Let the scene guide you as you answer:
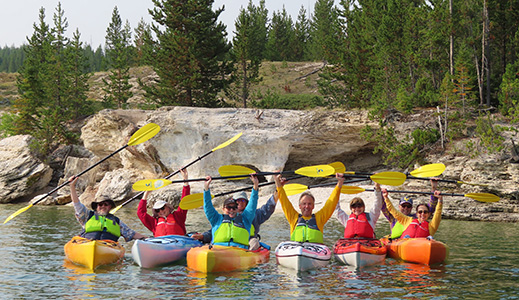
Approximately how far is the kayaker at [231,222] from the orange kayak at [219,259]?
0.17 meters

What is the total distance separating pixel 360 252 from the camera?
23.9 ft

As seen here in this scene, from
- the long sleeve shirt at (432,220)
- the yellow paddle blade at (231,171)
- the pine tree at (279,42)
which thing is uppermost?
the pine tree at (279,42)

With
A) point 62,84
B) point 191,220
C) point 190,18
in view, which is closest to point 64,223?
point 191,220

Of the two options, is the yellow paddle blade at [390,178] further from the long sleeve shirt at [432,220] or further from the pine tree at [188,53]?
the pine tree at [188,53]

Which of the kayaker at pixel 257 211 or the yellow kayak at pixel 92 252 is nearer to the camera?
the yellow kayak at pixel 92 252

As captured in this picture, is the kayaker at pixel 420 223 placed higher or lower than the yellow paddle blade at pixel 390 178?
lower

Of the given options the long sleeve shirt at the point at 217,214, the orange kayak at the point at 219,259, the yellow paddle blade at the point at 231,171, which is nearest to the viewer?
the orange kayak at the point at 219,259

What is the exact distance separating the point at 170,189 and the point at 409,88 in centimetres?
977

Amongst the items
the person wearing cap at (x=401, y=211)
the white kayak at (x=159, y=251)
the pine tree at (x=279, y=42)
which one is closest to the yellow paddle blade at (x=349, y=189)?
the person wearing cap at (x=401, y=211)

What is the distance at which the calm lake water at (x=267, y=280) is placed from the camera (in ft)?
18.5

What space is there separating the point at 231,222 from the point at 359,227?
1985 millimetres

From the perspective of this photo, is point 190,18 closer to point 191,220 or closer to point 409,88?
point 409,88

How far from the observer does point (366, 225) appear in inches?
304

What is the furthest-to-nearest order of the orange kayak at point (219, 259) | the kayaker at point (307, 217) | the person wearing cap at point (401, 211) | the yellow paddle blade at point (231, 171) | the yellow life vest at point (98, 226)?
1. the yellow paddle blade at point (231, 171)
2. the person wearing cap at point (401, 211)
3. the yellow life vest at point (98, 226)
4. the kayaker at point (307, 217)
5. the orange kayak at point (219, 259)
